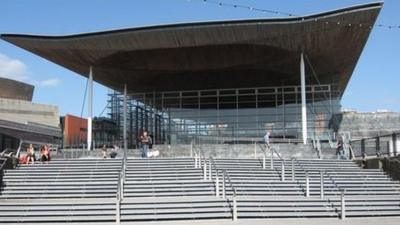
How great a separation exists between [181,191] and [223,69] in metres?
24.1

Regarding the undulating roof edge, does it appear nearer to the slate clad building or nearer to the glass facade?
the slate clad building

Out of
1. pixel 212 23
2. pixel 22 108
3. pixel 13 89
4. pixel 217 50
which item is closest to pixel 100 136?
pixel 217 50

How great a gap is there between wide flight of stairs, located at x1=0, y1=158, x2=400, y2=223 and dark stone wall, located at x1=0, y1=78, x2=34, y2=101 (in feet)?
208

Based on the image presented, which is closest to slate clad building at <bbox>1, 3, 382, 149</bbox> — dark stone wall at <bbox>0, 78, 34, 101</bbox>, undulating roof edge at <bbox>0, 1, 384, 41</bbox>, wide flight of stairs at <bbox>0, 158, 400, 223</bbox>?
undulating roof edge at <bbox>0, 1, 384, 41</bbox>

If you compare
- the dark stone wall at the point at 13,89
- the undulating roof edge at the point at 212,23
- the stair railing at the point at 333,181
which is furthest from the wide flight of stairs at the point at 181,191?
the dark stone wall at the point at 13,89

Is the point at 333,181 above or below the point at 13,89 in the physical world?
below

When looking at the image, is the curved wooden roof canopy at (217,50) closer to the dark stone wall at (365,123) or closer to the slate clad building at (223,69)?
the slate clad building at (223,69)

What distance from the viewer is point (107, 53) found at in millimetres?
40562

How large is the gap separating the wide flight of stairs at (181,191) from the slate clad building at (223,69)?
10.4 meters

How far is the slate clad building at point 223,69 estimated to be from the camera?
120 feet

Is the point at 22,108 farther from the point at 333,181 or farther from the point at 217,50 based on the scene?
the point at 333,181

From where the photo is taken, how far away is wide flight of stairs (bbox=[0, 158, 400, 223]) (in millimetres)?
18141

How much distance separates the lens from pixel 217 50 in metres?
41.2

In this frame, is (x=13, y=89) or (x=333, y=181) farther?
(x=13, y=89)
